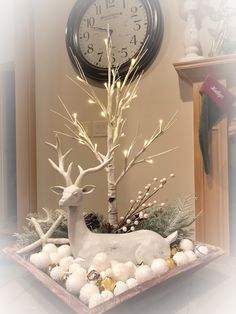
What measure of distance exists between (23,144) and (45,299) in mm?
1551

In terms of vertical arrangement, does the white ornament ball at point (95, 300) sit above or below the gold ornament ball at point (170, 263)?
below

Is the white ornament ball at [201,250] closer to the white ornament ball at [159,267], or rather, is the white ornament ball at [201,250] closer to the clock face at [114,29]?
the white ornament ball at [159,267]

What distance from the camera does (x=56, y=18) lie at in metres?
2.07

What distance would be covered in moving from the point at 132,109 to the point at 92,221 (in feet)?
3.16

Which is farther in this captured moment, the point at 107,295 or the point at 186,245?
the point at 186,245

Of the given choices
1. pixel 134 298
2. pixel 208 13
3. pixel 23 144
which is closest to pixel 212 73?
pixel 208 13

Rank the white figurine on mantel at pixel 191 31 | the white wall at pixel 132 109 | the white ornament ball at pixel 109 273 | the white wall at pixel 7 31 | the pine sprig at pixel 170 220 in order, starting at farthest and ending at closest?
the white wall at pixel 7 31 → the white wall at pixel 132 109 → the white figurine on mantel at pixel 191 31 → the pine sprig at pixel 170 220 → the white ornament ball at pixel 109 273

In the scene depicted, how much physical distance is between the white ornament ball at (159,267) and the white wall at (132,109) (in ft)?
3.05

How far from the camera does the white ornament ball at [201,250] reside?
85 centimetres

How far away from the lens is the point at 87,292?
640 millimetres

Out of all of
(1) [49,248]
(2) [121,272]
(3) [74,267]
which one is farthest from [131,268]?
(1) [49,248]

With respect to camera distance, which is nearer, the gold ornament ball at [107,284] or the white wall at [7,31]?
the gold ornament ball at [107,284]

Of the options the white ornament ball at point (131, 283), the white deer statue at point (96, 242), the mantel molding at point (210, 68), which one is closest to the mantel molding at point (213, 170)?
the mantel molding at point (210, 68)

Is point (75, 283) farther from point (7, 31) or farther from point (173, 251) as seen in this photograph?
point (7, 31)
